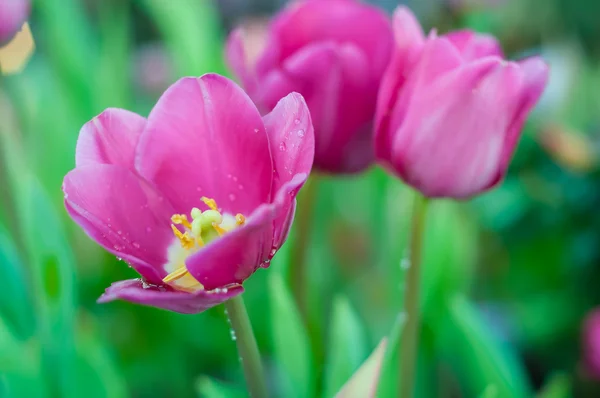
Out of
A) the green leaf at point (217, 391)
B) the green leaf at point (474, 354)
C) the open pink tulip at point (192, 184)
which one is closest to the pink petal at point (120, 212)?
the open pink tulip at point (192, 184)

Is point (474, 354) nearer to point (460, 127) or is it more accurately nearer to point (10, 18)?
point (460, 127)

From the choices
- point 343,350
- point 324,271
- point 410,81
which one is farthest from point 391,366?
point 324,271

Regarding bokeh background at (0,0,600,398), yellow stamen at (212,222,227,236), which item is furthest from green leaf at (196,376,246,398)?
yellow stamen at (212,222,227,236)

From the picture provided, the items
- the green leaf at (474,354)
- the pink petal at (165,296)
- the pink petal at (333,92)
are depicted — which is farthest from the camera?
the green leaf at (474,354)

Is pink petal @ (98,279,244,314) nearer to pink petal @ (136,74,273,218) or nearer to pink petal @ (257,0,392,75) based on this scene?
pink petal @ (136,74,273,218)

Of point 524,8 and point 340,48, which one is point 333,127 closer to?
point 340,48

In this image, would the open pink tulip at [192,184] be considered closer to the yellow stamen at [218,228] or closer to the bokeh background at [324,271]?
the yellow stamen at [218,228]

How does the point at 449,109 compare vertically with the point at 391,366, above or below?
above

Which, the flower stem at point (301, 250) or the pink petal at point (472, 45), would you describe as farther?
A: the flower stem at point (301, 250)
